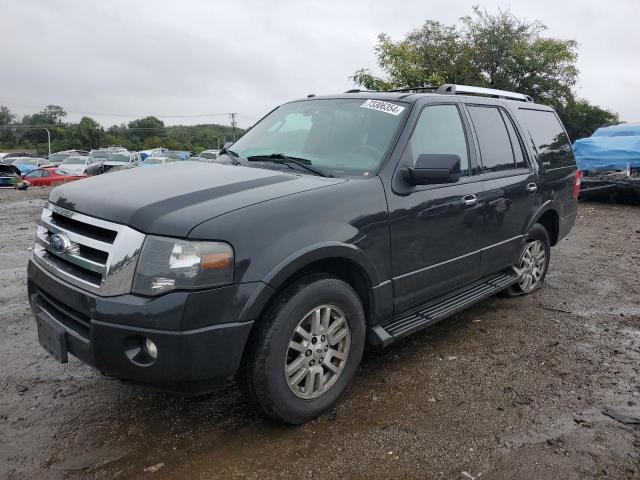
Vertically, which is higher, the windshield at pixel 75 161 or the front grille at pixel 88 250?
the front grille at pixel 88 250

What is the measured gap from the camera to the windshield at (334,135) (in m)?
3.36

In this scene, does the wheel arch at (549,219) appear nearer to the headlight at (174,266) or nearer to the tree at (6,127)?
the headlight at (174,266)

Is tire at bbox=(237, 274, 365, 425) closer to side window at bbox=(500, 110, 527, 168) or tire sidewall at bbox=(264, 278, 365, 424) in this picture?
tire sidewall at bbox=(264, 278, 365, 424)

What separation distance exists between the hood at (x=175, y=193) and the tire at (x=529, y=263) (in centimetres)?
269

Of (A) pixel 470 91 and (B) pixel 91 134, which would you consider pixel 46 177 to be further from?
(B) pixel 91 134

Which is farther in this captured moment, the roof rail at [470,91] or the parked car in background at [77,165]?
the parked car in background at [77,165]

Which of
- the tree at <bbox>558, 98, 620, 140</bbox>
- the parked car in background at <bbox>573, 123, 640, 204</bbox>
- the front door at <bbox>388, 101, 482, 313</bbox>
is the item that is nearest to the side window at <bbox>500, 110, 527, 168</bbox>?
the front door at <bbox>388, 101, 482, 313</bbox>

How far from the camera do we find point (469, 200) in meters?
3.79

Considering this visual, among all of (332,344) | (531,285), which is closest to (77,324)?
(332,344)

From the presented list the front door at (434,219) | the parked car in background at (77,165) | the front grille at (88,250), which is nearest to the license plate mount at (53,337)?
the front grille at (88,250)

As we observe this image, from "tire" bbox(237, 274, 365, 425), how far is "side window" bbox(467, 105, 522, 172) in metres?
1.93

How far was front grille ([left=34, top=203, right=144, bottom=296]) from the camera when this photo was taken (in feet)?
7.73

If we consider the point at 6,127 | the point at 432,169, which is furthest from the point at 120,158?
the point at 6,127

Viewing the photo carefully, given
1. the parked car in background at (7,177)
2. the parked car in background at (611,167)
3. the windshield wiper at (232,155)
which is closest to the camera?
the windshield wiper at (232,155)
